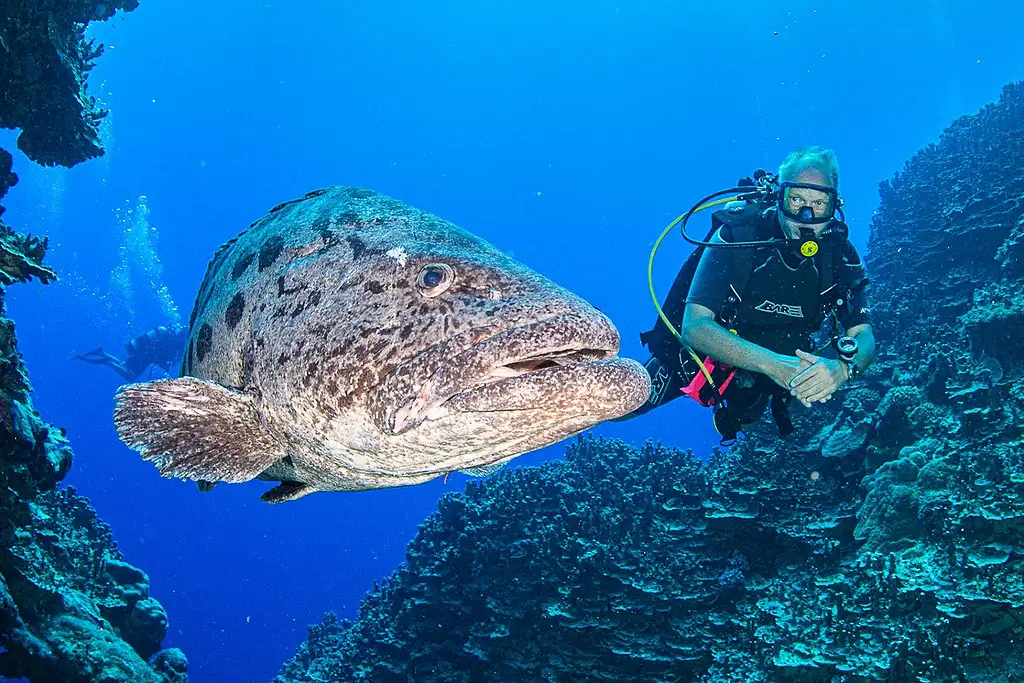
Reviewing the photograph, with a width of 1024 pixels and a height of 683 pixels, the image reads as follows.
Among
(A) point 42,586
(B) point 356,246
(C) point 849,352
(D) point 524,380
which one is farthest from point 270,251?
(A) point 42,586

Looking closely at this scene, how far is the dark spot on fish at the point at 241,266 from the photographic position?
286 cm

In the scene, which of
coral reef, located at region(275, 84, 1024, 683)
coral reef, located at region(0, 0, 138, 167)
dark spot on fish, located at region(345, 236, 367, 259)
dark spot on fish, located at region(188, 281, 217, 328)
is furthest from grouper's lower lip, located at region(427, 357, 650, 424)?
coral reef, located at region(0, 0, 138, 167)

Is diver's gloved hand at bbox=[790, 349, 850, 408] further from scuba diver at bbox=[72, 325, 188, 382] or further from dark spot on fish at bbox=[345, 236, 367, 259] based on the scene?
scuba diver at bbox=[72, 325, 188, 382]

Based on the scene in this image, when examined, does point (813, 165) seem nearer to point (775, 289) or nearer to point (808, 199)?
point (808, 199)

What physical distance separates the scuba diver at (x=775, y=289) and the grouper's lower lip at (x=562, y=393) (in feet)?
9.50

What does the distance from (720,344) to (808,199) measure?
5.38 feet

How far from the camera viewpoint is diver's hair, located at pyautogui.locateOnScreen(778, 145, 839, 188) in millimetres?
4852

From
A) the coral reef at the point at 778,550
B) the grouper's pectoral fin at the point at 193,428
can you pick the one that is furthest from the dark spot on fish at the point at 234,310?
the coral reef at the point at 778,550

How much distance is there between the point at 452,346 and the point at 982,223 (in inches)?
481

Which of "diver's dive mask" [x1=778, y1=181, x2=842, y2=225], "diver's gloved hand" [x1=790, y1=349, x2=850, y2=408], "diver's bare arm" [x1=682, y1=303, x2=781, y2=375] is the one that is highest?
"diver's dive mask" [x1=778, y1=181, x2=842, y2=225]

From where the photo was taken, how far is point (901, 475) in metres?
6.08

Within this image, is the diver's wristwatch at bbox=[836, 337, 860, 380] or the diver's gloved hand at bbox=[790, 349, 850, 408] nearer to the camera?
the diver's gloved hand at bbox=[790, 349, 850, 408]

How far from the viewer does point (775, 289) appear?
4961 mm

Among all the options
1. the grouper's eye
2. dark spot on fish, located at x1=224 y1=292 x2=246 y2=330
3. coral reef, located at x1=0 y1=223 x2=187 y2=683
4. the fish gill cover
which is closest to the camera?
the grouper's eye
